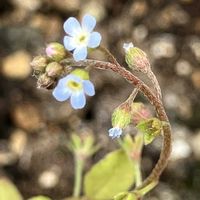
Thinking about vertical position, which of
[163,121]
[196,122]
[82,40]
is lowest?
[196,122]

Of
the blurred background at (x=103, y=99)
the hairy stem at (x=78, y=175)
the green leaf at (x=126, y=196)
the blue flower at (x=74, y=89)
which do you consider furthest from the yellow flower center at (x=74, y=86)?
the blurred background at (x=103, y=99)

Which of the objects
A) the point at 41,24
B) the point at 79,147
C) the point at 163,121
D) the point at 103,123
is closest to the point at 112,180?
the point at 79,147

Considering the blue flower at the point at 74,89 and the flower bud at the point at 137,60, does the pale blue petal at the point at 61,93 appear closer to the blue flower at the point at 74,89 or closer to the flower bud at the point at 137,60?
the blue flower at the point at 74,89

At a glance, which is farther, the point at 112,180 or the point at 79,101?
the point at 112,180

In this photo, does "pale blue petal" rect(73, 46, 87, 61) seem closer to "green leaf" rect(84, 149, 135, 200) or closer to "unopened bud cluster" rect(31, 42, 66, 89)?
"unopened bud cluster" rect(31, 42, 66, 89)

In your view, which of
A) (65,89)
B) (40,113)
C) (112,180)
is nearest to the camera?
(65,89)

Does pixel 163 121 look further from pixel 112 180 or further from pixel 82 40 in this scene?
pixel 112 180

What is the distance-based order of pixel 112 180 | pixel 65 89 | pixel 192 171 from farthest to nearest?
pixel 192 171 < pixel 112 180 < pixel 65 89
